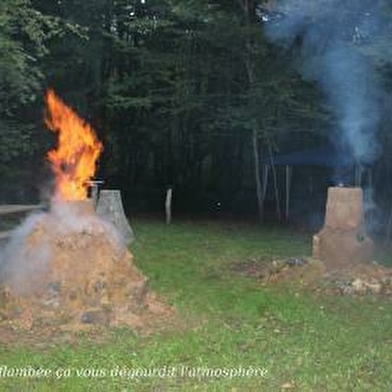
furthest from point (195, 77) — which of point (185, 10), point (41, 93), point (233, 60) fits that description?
point (41, 93)

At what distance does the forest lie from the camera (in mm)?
15984

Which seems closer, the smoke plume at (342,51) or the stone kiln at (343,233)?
the stone kiln at (343,233)

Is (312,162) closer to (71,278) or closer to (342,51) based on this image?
(342,51)

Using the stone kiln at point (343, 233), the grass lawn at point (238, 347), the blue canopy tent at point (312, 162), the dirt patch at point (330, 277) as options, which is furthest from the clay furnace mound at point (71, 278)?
the blue canopy tent at point (312, 162)

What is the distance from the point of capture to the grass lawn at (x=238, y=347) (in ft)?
21.0

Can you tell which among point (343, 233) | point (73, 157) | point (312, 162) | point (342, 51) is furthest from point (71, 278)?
point (312, 162)

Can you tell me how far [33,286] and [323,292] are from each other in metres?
4.11

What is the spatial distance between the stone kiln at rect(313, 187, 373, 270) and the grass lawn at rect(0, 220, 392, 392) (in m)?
1.28

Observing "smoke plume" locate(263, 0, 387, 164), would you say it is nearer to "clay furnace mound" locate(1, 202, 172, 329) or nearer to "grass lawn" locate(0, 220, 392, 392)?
"grass lawn" locate(0, 220, 392, 392)

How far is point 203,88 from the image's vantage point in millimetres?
23031

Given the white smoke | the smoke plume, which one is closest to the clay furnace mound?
the white smoke

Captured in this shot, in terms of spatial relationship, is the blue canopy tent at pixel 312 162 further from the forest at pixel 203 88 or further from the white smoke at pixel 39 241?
the white smoke at pixel 39 241

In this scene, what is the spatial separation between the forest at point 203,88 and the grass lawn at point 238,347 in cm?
561

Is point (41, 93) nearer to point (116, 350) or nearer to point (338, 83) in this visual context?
point (338, 83)
